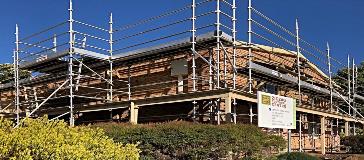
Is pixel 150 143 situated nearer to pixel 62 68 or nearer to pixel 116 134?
pixel 116 134

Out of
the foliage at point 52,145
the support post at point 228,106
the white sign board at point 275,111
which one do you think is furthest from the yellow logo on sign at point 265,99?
the foliage at point 52,145

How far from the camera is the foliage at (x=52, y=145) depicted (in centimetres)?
804

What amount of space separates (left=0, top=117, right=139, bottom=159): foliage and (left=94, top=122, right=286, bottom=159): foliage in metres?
5.06

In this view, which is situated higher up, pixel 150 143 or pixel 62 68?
pixel 62 68

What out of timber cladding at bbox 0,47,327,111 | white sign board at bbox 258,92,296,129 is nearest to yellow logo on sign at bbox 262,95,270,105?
white sign board at bbox 258,92,296,129

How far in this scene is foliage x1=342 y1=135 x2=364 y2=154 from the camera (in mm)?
23453

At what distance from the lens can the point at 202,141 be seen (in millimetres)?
14023

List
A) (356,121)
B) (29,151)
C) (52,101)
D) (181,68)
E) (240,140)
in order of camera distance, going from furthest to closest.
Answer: (356,121) < (52,101) < (181,68) < (240,140) < (29,151)

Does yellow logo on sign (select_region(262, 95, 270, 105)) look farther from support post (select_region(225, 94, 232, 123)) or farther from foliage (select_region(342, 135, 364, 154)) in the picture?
foliage (select_region(342, 135, 364, 154))

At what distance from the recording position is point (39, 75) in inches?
1056

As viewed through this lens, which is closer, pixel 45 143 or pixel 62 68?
pixel 45 143

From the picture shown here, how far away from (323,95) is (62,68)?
14.0 metres

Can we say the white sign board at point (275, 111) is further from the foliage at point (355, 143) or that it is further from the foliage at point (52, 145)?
the foliage at point (52, 145)

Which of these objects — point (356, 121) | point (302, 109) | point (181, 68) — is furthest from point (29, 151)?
point (356, 121)
